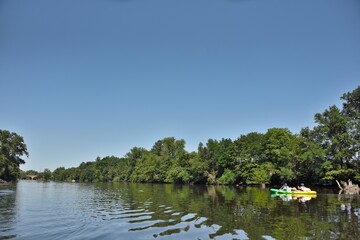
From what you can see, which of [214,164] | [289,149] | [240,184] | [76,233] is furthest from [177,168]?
[76,233]

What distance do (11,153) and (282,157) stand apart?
93.4 m

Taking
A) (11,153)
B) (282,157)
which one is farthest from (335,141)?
(11,153)

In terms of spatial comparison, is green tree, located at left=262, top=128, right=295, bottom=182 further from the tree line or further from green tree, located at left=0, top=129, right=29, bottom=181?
green tree, located at left=0, top=129, right=29, bottom=181

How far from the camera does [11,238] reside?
15.5 meters

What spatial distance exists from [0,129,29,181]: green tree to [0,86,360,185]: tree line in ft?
176

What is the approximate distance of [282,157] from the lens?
6944cm

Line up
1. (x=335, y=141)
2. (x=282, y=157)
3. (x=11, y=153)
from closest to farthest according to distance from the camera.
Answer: (x=335, y=141), (x=282, y=157), (x=11, y=153)

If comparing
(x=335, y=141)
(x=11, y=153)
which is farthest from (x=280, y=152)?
(x=11, y=153)

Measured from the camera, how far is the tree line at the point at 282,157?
187 feet

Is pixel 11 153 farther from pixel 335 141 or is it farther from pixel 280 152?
pixel 335 141

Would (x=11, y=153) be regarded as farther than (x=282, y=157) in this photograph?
Yes

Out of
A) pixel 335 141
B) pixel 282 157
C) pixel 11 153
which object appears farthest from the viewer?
pixel 11 153

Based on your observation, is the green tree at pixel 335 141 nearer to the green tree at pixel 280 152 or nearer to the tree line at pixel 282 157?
the tree line at pixel 282 157

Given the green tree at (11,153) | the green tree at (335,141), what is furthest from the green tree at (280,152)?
the green tree at (11,153)
